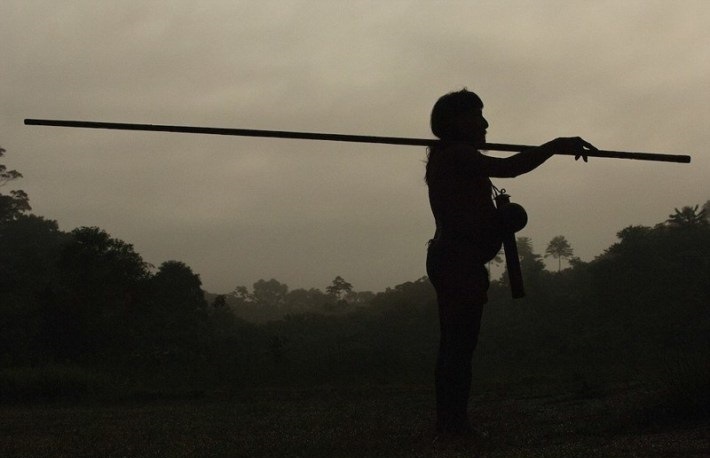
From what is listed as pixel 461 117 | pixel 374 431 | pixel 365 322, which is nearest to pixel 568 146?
pixel 461 117

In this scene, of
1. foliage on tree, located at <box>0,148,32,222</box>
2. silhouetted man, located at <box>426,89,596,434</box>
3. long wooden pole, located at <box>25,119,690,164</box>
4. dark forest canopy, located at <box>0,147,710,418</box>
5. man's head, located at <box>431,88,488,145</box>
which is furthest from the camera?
foliage on tree, located at <box>0,148,32,222</box>

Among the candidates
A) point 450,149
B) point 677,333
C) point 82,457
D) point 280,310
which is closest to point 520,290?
point 450,149

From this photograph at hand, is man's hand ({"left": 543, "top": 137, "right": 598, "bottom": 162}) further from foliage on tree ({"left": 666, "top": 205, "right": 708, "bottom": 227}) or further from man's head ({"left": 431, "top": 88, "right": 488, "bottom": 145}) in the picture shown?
foliage on tree ({"left": 666, "top": 205, "right": 708, "bottom": 227})

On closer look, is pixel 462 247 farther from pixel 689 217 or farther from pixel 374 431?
pixel 689 217

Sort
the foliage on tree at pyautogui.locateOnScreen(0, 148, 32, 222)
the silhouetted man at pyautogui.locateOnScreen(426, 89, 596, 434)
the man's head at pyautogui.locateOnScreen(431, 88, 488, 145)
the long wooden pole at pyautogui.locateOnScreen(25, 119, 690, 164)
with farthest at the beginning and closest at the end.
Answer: the foliage on tree at pyautogui.locateOnScreen(0, 148, 32, 222)
the long wooden pole at pyautogui.locateOnScreen(25, 119, 690, 164)
the man's head at pyautogui.locateOnScreen(431, 88, 488, 145)
the silhouetted man at pyautogui.locateOnScreen(426, 89, 596, 434)

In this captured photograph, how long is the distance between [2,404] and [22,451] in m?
7.16

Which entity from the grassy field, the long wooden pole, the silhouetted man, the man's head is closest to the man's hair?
the man's head

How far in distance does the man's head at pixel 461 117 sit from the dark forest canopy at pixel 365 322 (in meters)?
12.2

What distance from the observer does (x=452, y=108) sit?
4.55m

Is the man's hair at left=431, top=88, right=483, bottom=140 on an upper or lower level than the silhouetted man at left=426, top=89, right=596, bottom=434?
upper

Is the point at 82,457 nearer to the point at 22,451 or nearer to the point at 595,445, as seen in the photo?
the point at 22,451

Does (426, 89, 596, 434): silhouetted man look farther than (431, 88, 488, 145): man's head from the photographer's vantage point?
No

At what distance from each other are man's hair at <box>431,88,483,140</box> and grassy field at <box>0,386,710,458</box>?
2014 mm

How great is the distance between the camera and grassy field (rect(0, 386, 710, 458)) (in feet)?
12.2
